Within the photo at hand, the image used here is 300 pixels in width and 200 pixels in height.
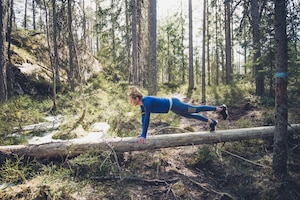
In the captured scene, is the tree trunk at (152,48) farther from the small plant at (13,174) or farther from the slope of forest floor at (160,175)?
the small plant at (13,174)

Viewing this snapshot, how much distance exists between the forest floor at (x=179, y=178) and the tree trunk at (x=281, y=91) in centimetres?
30

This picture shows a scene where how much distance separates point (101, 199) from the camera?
389 cm

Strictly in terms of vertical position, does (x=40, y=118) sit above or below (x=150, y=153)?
above

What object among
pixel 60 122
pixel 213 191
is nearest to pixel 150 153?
pixel 213 191

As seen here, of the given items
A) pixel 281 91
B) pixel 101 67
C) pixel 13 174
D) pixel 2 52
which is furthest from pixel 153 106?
pixel 101 67

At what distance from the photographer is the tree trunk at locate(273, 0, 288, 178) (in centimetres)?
453

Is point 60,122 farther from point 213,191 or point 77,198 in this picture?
point 213,191

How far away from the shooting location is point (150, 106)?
5.11 metres

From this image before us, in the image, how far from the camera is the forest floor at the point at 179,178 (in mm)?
4035

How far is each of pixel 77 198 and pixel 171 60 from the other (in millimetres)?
26420

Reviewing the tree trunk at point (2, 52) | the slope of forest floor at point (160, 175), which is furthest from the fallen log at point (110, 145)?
the tree trunk at point (2, 52)

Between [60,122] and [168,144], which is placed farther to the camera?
[60,122]

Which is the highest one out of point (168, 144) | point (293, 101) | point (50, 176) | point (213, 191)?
→ point (293, 101)

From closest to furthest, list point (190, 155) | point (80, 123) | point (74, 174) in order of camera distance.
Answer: point (74, 174)
point (190, 155)
point (80, 123)
